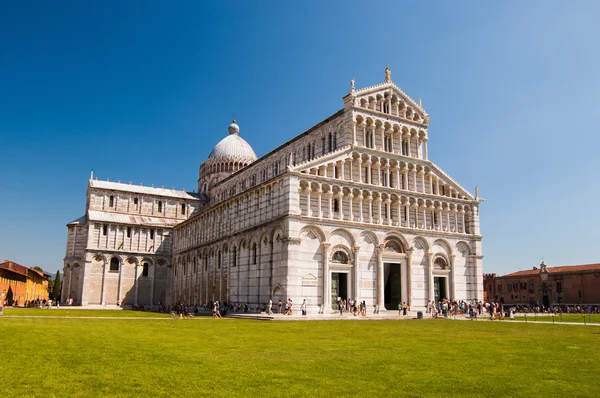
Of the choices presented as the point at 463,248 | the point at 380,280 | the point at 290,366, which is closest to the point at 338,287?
the point at 380,280

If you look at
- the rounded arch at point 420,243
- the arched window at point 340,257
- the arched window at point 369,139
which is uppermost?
the arched window at point 369,139

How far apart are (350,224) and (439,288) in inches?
464

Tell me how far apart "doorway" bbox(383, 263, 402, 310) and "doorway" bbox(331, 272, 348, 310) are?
522 cm

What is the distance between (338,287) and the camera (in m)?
41.3

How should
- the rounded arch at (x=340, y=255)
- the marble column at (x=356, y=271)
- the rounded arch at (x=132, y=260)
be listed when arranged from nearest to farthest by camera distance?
the rounded arch at (x=340, y=255) → the marble column at (x=356, y=271) → the rounded arch at (x=132, y=260)

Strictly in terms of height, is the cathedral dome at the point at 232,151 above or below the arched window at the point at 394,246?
above

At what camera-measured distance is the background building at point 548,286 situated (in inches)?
2889

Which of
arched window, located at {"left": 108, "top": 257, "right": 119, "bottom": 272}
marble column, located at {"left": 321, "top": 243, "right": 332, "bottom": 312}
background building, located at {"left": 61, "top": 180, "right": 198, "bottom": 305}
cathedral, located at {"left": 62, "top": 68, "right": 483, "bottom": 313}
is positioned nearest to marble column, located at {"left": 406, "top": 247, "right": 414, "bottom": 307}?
cathedral, located at {"left": 62, "top": 68, "right": 483, "bottom": 313}

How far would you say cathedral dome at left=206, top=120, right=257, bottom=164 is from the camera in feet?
248

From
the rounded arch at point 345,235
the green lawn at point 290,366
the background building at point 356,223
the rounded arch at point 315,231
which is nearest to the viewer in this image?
the green lawn at point 290,366

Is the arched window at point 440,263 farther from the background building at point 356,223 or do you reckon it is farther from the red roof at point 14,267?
the red roof at point 14,267

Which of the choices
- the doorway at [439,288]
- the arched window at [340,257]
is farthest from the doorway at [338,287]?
the doorway at [439,288]

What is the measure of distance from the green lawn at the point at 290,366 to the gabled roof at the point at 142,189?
53.5 m

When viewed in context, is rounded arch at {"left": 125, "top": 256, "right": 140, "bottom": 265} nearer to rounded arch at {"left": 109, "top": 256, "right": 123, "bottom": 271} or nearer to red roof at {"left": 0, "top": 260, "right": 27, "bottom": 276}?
rounded arch at {"left": 109, "top": 256, "right": 123, "bottom": 271}
